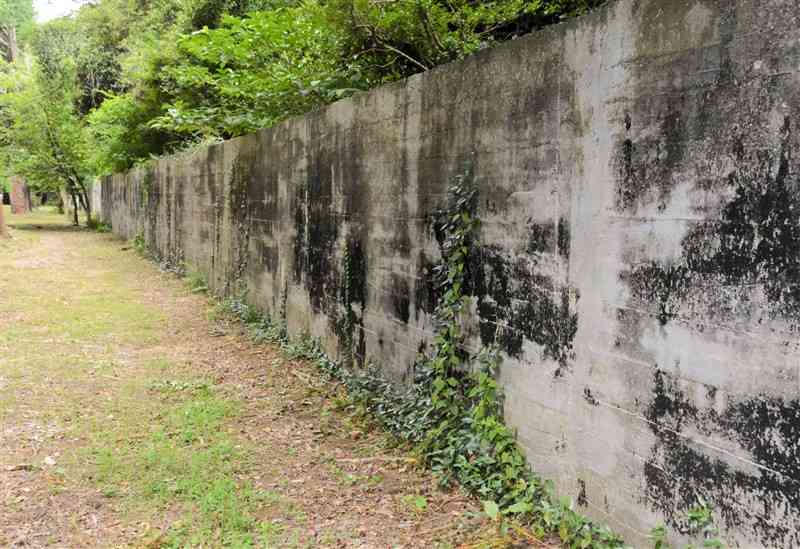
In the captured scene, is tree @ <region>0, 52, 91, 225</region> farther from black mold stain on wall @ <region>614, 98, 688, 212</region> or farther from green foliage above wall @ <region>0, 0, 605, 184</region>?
black mold stain on wall @ <region>614, 98, 688, 212</region>

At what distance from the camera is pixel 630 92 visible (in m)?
2.49

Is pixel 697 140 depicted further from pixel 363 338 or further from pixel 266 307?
pixel 266 307

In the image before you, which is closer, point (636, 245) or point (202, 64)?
point (636, 245)

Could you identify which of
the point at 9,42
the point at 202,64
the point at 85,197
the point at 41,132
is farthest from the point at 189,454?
the point at 9,42

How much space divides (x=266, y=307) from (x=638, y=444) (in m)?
5.27

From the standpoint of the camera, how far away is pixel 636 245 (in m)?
2.44

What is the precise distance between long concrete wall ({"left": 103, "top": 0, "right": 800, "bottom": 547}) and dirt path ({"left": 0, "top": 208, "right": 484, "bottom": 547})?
0.72m

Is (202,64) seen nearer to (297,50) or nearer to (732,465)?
(297,50)

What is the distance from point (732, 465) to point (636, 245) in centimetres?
80

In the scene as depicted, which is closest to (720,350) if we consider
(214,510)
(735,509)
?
(735,509)

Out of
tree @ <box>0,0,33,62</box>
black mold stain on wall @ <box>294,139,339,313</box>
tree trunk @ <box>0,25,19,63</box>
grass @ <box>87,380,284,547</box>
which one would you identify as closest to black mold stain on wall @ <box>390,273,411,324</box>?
black mold stain on wall @ <box>294,139,339,313</box>

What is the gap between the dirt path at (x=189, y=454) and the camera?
3.06m

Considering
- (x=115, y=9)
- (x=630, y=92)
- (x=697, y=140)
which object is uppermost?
(x=115, y=9)

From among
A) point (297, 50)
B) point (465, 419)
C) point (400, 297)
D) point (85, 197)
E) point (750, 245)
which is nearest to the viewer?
point (750, 245)
